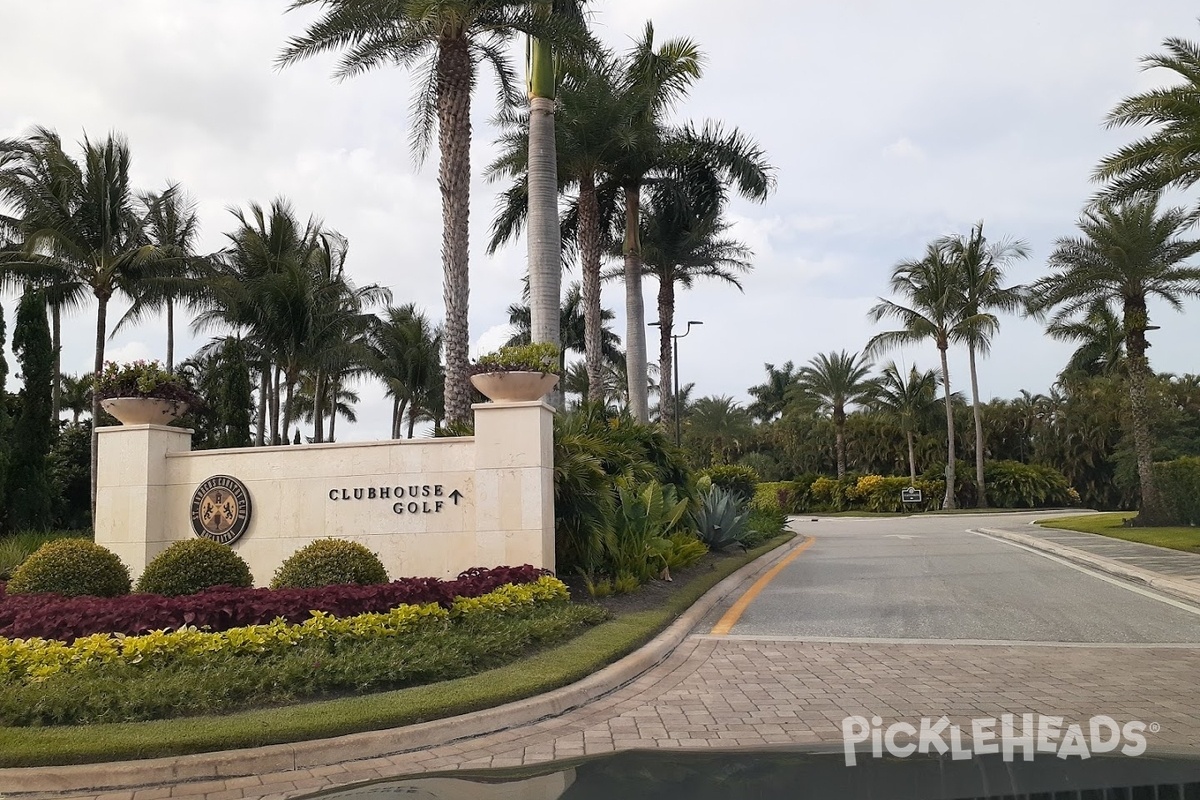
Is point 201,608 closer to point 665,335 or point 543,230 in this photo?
point 543,230

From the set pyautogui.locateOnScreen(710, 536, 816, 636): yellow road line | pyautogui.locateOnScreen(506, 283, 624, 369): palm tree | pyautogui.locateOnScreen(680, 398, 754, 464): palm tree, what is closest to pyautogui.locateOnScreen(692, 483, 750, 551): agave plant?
pyautogui.locateOnScreen(710, 536, 816, 636): yellow road line

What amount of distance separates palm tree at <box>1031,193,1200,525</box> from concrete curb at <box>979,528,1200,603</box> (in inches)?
313

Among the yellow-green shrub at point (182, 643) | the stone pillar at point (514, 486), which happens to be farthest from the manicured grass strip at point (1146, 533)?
the yellow-green shrub at point (182, 643)

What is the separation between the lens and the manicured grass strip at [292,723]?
221 inches

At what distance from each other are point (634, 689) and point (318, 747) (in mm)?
2788

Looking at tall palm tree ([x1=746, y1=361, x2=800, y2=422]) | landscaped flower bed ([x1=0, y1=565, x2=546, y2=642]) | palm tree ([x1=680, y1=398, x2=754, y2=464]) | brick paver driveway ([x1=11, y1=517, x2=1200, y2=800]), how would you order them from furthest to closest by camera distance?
tall palm tree ([x1=746, y1=361, x2=800, y2=422]), palm tree ([x1=680, y1=398, x2=754, y2=464]), landscaped flower bed ([x1=0, y1=565, x2=546, y2=642]), brick paver driveway ([x1=11, y1=517, x2=1200, y2=800])

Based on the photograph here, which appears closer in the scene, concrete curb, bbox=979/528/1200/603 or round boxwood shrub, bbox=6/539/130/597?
round boxwood shrub, bbox=6/539/130/597

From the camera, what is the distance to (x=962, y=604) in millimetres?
11977

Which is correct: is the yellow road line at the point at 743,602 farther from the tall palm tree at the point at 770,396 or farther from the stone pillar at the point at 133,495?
the tall palm tree at the point at 770,396

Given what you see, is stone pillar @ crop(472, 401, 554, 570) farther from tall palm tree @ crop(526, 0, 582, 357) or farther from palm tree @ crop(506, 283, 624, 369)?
palm tree @ crop(506, 283, 624, 369)

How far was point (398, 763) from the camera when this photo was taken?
575 centimetres

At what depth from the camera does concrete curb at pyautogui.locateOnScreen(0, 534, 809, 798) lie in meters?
5.37

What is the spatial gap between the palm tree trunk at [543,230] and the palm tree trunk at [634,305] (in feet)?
22.6

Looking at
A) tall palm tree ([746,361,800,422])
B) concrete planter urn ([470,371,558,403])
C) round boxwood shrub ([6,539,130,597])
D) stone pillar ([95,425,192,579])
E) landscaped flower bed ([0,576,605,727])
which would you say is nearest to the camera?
landscaped flower bed ([0,576,605,727])
